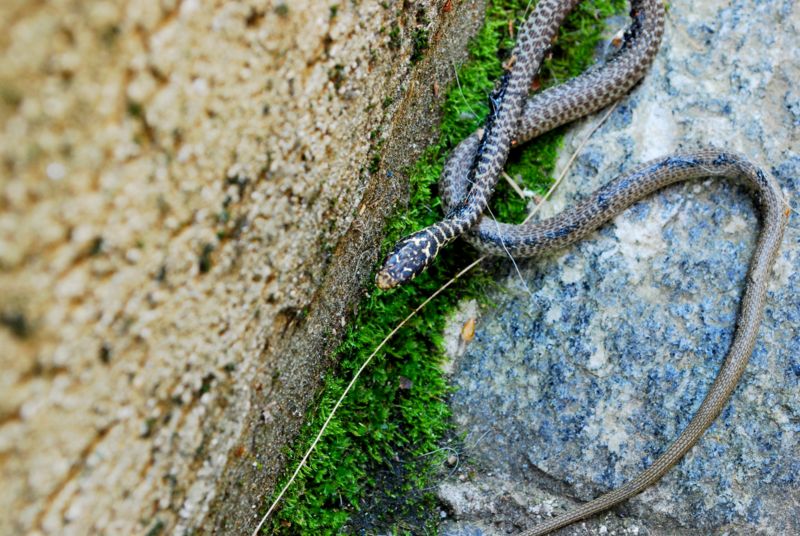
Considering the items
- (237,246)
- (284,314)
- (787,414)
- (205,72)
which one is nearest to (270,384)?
(284,314)

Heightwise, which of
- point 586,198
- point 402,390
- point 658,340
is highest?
point 586,198

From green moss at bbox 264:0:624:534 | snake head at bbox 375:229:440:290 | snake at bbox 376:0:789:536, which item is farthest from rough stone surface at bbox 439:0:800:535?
snake head at bbox 375:229:440:290

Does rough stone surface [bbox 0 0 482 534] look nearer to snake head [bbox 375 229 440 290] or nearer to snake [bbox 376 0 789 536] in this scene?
snake head [bbox 375 229 440 290]

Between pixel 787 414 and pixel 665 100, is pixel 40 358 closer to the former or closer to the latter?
→ pixel 787 414

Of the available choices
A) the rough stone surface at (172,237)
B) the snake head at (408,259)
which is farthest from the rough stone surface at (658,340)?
the rough stone surface at (172,237)

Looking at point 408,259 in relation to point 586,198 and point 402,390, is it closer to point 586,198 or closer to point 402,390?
point 402,390

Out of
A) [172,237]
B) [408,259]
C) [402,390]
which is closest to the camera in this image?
[172,237]

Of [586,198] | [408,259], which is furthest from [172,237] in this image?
[586,198]
